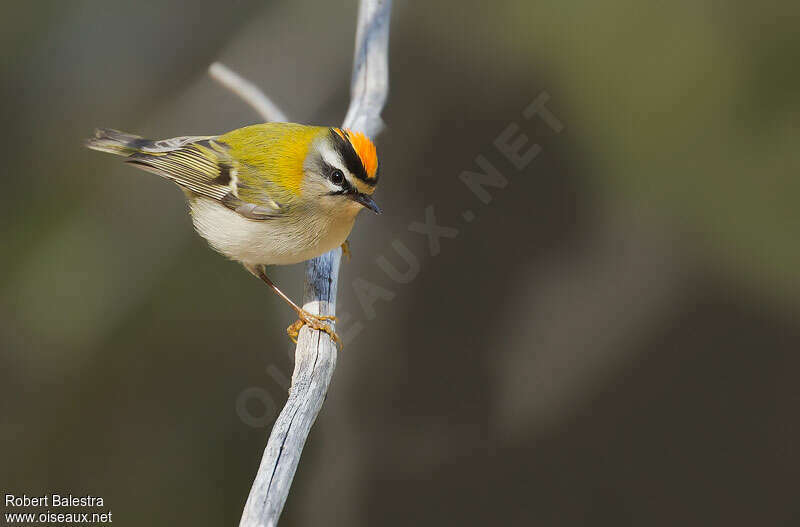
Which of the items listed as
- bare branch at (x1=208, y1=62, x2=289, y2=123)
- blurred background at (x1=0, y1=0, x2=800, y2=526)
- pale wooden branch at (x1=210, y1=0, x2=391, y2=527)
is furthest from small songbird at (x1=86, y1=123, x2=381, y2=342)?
blurred background at (x1=0, y1=0, x2=800, y2=526)

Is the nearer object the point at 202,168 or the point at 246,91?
the point at 202,168

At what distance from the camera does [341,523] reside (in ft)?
12.3

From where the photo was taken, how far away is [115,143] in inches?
106

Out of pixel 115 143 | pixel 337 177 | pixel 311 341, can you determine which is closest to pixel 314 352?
pixel 311 341

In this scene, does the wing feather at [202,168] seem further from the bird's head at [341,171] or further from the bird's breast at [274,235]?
the bird's head at [341,171]

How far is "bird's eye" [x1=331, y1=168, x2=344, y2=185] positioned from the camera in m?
2.33

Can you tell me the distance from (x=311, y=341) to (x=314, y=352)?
0.07 m

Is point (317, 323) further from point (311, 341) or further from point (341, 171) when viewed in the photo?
point (341, 171)

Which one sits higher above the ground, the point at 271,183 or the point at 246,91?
the point at 246,91

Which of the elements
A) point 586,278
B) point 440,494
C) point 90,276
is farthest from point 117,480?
point 586,278

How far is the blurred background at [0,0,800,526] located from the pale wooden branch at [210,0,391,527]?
100 centimetres

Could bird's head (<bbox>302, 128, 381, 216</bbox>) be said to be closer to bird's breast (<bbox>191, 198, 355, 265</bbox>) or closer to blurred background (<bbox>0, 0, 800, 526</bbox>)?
bird's breast (<bbox>191, 198, 355, 265</bbox>)

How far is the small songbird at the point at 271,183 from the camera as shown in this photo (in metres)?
2.33

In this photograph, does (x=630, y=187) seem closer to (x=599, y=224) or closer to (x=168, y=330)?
(x=599, y=224)
